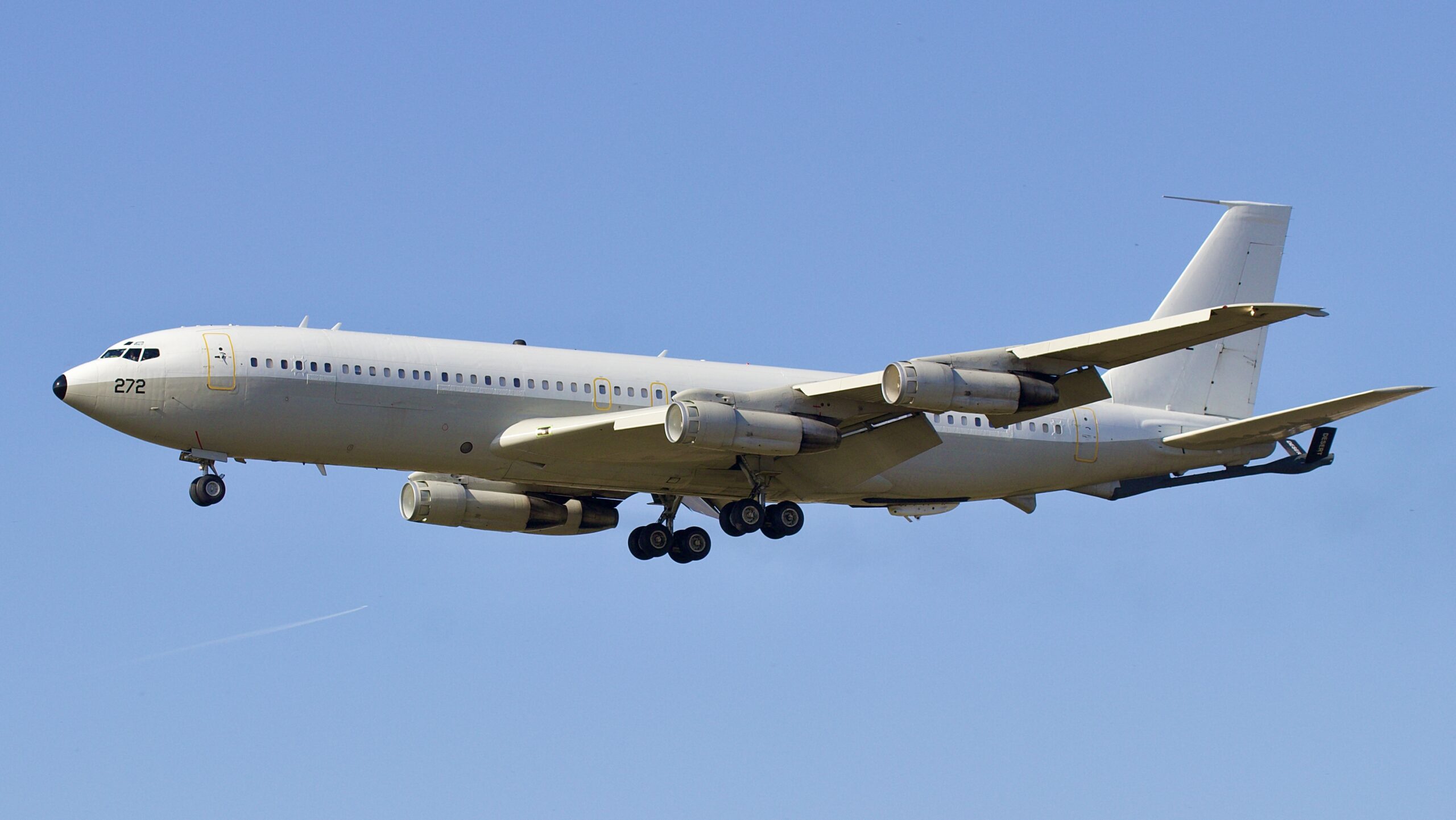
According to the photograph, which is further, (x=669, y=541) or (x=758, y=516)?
(x=669, y=541)

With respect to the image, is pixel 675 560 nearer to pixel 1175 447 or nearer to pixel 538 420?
pixel 538 420

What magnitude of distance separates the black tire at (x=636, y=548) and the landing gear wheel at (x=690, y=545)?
72cm

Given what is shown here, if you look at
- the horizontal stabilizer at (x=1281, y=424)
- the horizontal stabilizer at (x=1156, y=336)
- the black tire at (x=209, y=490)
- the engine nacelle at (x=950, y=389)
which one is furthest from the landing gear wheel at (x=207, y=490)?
the horizontal stabilizer at (x=1281, y=424)

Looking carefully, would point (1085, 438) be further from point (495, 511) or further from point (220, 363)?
A: point (220, 363)

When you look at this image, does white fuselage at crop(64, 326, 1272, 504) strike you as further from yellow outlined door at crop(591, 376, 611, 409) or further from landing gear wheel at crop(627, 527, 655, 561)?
landing gear wheel at crop(627, 527, 655, 561)

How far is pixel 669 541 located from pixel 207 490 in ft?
42.4

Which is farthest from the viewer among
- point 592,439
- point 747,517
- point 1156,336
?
point 747,517

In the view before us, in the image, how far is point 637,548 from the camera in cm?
4691

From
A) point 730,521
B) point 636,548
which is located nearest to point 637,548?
point 636,548

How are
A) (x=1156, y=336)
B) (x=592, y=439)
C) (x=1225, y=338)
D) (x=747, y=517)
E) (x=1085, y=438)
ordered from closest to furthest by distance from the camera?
(x=1156, y=336) → (x=592, y=439) → (x=747, y=517) → (x=1085, y=438) → (x=1225, y=338)

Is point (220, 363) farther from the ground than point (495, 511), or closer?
farther from the ground

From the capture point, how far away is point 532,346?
138ft

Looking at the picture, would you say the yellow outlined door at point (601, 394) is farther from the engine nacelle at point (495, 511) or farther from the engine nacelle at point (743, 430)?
the engine nacelle at point (495, 511)

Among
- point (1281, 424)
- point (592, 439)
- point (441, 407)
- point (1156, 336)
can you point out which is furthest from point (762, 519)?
point (1281, 424)
